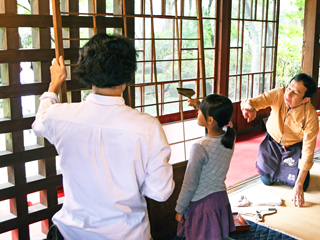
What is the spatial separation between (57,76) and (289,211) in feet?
7.79

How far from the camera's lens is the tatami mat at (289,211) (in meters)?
2.81

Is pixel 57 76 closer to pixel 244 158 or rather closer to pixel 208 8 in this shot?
pixel 244 158

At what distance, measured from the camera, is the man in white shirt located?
1283 millimetres

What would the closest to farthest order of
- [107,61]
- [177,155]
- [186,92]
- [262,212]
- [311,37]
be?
[107,61] → [186,92] → [177,155] → [262,212] → [311,37]

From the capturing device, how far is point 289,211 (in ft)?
10.3

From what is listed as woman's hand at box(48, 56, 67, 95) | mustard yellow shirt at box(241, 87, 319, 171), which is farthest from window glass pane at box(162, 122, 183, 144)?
woman's hand at box(48, 56, 67, 95)

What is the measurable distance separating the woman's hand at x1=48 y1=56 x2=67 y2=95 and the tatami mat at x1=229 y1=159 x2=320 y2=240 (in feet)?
6.64

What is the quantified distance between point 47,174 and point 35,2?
992 mm

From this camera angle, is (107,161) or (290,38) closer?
(107,161)

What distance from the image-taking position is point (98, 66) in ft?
4.14

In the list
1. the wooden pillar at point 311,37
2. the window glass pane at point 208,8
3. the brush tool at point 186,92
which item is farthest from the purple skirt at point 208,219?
the window glass pane at point 208,8

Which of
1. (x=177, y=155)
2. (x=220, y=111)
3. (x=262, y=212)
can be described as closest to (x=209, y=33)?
(x=177, y=155)

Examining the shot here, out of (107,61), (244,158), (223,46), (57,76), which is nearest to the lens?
(107,61)

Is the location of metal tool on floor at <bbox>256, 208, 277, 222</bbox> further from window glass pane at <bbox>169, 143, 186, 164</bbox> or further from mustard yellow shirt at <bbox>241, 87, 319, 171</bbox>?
window glass pane at <bbox>169, 143, 186, 164</bbox>
